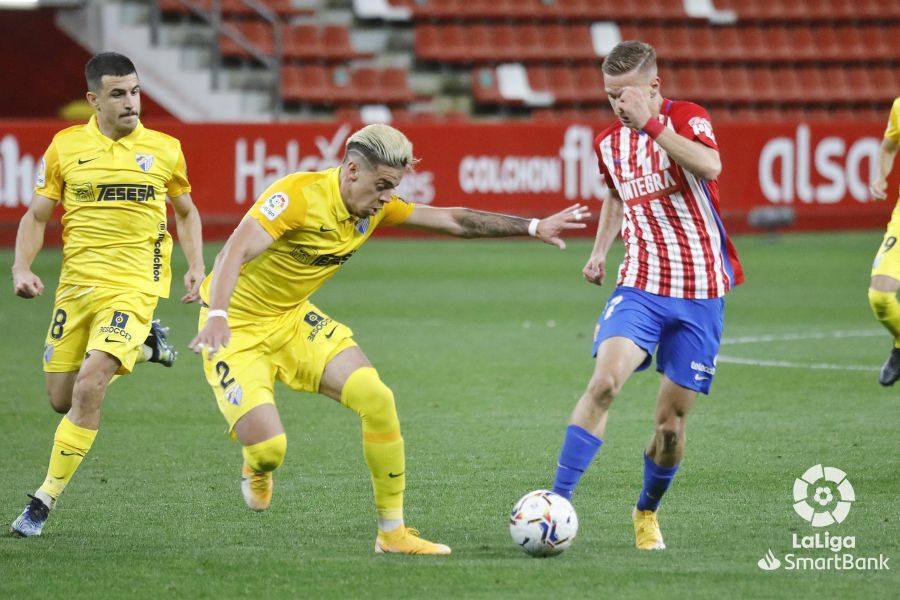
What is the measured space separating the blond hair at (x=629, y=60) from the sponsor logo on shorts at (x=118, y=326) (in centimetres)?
244

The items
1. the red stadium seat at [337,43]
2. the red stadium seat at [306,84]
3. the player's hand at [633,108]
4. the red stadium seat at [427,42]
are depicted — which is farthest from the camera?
the red stadium seat at [427,42]

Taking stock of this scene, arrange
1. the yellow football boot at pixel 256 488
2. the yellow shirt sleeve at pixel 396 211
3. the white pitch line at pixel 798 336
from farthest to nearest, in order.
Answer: the white pitch line at pixel 798 336, the yellow football boot at pixel 256 488, the yellow shirt sleeve at pixel 396 211

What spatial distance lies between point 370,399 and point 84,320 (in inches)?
66.0

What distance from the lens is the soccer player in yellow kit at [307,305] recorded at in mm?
5637

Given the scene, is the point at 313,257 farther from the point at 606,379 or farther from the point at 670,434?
the point at 670,434

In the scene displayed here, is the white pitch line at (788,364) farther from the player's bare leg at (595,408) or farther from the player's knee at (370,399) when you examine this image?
the player's knee at (370,399)

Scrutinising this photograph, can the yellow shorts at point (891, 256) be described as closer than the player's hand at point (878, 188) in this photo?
Yes

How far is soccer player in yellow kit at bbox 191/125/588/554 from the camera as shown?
5.64 m

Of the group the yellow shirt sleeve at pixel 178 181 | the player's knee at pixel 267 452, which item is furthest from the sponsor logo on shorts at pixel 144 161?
the player's knee at pixel 267 452

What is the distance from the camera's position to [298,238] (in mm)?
5824

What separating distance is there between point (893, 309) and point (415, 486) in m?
3.87

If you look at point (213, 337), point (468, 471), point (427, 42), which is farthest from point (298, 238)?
point (427, 42)

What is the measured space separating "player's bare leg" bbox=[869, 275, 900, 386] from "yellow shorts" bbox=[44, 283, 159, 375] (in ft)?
16.0

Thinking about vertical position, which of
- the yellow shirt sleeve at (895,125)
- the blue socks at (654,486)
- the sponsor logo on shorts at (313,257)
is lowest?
the blue socks at (654,486)
